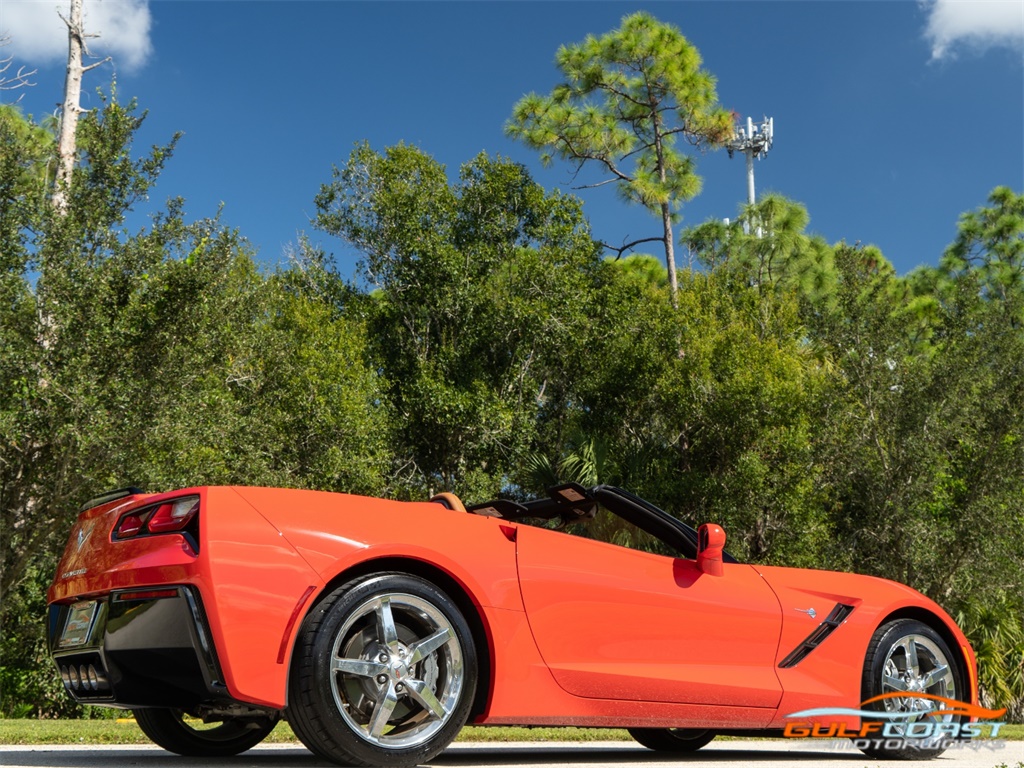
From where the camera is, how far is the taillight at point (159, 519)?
385 centimetres

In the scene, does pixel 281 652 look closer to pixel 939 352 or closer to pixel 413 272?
pixel 939 352

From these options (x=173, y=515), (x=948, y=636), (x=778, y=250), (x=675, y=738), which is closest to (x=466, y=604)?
(x=173, y=515)

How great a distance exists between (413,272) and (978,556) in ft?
43.1

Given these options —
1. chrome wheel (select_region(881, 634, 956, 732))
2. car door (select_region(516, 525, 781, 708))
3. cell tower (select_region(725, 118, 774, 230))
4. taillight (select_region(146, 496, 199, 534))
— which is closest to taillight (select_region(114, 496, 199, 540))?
taillight (select_region(146, 496, 199, 534))

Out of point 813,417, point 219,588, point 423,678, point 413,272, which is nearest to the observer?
point 219,588

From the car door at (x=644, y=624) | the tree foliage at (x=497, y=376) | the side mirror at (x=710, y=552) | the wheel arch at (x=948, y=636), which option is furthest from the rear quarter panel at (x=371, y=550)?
the tree foliage at (x=497, y=376)

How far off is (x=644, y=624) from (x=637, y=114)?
2264 centimetres

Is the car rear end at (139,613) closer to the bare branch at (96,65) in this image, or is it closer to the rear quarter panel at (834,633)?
the rear quarter panel at (834,633)

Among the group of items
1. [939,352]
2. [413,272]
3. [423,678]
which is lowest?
[423,678]

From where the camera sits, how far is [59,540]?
576 inches

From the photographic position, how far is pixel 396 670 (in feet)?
12.8

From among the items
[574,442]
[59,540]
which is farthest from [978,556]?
[59,540]

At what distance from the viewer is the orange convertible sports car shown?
12.1 feet

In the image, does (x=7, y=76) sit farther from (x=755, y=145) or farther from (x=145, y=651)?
(x=755, y=145)
